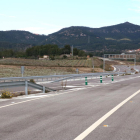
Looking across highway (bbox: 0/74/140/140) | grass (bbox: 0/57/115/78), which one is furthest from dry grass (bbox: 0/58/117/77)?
highway (bbox: 0/74/140/140)

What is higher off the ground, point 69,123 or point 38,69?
point 69,123

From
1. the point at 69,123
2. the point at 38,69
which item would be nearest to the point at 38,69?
the point at 38,69

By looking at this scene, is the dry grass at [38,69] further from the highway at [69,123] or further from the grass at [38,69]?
the highway at [69,123]

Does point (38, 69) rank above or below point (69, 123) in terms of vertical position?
below

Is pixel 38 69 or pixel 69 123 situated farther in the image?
pixel 38 69

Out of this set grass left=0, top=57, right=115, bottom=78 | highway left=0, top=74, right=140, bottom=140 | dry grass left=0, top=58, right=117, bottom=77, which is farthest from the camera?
dry grass left=0, top=58, right=117, bottom=77

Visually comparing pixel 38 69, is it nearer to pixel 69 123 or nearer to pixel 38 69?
pixel 38 69

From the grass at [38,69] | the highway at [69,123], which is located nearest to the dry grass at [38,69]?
the grass at [38,69]

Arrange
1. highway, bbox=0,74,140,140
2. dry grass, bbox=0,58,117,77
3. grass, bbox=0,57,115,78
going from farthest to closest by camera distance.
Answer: dry grass, bbox=0,58,117,77 → grass, bbox=0,57,115,78 → highway, bbox=0,74,140,140

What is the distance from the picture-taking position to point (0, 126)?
25.0 ft

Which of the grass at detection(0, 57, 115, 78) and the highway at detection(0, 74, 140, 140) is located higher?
the highway at detection(0, 74, 140, 140)

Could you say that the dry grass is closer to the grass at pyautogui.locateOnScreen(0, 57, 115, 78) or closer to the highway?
the grass at pyautogui.locateOnScreen(0, 57, 115, 78)

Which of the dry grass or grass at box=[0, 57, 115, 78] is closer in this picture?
grass at box=[0, 57, 115, 78]

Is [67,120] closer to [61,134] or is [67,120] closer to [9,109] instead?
[61,134]
